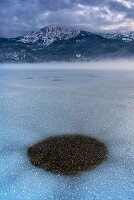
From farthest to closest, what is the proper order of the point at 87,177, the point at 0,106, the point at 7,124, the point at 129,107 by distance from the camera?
the point at 0,106, the point at 129,107, the point at 7,124, the point at 87,177

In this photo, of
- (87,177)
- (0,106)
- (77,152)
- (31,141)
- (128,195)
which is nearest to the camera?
(128,195)

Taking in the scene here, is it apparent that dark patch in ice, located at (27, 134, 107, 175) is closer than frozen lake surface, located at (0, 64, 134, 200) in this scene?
No

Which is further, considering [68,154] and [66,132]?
[66,132]

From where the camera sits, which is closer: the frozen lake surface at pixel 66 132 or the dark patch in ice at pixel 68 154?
the frozen lake surface at pixel 66 132

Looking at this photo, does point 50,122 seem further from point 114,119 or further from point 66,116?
point 114,119

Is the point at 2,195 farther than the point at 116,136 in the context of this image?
No

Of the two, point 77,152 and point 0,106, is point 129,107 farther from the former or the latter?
point 0,106

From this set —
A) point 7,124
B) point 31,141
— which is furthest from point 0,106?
point 31,141
